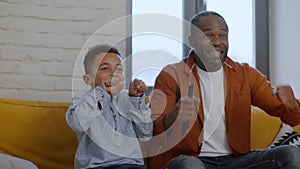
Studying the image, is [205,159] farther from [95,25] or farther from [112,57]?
[95,25]

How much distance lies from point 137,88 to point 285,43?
1081 millimetres

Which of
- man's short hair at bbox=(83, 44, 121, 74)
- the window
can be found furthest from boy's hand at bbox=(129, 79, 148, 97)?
the window

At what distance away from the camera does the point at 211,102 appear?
6.10ft

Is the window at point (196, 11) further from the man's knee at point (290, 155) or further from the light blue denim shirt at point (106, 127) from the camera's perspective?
the man's knee at point (290, 155)

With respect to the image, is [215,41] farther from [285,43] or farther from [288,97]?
[285,43]

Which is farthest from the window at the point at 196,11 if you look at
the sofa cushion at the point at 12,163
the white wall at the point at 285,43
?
the sofa cushion at the point at 12,163

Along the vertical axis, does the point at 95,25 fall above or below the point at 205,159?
above

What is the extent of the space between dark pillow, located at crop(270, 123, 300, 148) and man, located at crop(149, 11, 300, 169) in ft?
0.66

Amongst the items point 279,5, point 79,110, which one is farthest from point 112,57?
point 279,5

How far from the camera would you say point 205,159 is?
1.78 metres

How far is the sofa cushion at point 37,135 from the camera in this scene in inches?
76.5

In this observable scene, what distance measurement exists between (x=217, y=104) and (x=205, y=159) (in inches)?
7.9

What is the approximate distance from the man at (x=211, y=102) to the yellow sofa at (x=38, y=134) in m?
0.28

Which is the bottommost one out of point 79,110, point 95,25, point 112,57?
point 79,110
